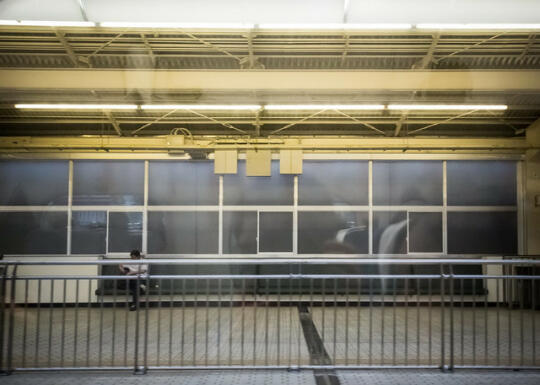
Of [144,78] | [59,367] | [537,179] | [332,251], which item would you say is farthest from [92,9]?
[537,179]

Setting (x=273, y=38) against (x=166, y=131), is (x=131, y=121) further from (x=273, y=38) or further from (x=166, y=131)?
(x=273, y=38)

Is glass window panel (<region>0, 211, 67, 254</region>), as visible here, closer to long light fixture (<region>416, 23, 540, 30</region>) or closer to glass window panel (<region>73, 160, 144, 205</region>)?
glass window panel (<region>73, 160, 144, 205</region>)

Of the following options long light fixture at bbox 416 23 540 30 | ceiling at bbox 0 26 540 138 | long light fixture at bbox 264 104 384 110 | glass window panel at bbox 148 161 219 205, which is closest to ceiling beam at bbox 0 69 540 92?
ceiling at bbox 0 26 540 138

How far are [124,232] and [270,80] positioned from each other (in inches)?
197

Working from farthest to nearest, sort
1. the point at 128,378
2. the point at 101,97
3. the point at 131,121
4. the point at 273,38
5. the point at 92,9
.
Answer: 1. the point at 131,121
2. the point at 101,97
3. the point at 273,38
4. the point at 92,9
5. the point at 128,378

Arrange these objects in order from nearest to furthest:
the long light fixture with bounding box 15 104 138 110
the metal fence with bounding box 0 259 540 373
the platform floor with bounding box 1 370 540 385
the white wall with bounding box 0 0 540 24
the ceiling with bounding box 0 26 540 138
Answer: the platform floor with bounding box 1 370 540 385, the metal fence with bounding box 0 259 540 373, the white wall with bounding box 0 0 540 24, the ceiling with bounding box 0 26 540 138, the long light fixture with bounding box 15 104 138 110

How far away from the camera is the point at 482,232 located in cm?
1016

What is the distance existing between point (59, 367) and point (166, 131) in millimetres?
6225

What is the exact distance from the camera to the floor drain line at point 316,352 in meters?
4.70

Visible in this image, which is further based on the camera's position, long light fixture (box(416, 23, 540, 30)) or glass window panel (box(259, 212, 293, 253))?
glass window panel (box(259, 212, 293, 253))

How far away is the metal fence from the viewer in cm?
502

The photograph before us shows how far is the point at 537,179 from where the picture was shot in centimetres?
1000

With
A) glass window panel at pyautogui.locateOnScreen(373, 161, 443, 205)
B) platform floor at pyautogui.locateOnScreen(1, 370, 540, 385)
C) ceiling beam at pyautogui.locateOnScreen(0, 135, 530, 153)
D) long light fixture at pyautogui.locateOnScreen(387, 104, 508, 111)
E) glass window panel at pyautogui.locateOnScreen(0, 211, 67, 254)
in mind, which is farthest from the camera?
glass window panel at pyautogui.locateOnScreen(373, 161, 443, 205)

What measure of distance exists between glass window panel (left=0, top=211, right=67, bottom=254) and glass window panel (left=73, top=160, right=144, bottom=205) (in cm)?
84
